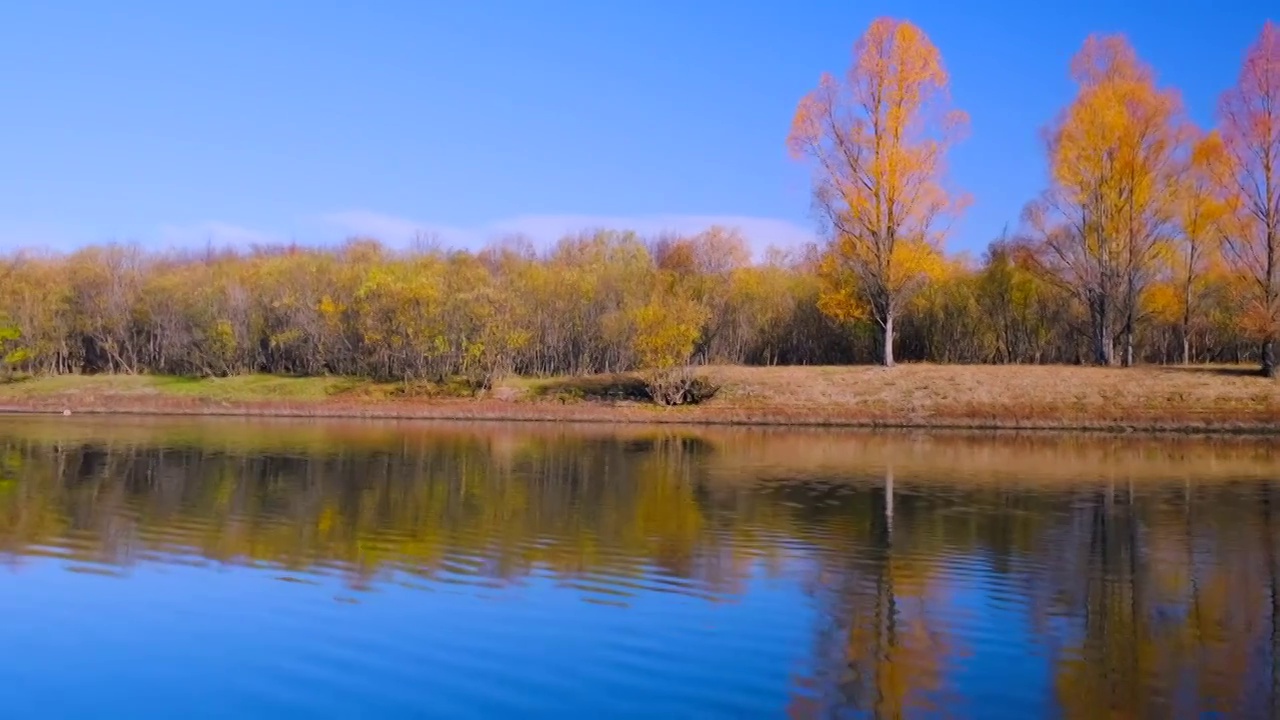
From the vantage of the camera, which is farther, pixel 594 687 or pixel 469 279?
pixel 469 279

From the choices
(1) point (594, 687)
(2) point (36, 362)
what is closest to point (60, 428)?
(2) point (36, 362)

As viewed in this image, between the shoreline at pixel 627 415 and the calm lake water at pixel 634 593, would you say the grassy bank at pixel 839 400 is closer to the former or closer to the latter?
the shoreline at pixel 627 415

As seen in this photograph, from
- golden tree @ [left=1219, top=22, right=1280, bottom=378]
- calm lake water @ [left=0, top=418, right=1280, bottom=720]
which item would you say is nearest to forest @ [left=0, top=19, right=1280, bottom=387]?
golden tree @ [left=1219, top=22, right=1280, bottom=378]

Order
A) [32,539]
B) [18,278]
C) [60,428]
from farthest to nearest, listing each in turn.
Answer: [18,278]
[60,428]
[32,539]

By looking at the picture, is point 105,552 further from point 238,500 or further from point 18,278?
point 18,278

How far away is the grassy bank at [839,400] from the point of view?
41438 millimetres

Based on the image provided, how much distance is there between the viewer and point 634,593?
40.9 feet

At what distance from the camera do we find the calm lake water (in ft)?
29.2

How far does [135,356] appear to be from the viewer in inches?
2766

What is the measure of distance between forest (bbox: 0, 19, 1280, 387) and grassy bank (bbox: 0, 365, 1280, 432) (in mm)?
2427

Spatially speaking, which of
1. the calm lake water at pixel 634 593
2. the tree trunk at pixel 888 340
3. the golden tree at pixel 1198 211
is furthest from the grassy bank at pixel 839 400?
the calm lake water at pixel 634 593

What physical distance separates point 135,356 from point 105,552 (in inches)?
2401

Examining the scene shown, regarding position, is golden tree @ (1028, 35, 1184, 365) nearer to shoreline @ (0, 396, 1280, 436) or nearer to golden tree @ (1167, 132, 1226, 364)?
golden tree @ (1167, 132, 1226, 364)

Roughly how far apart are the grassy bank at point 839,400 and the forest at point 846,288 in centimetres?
243
